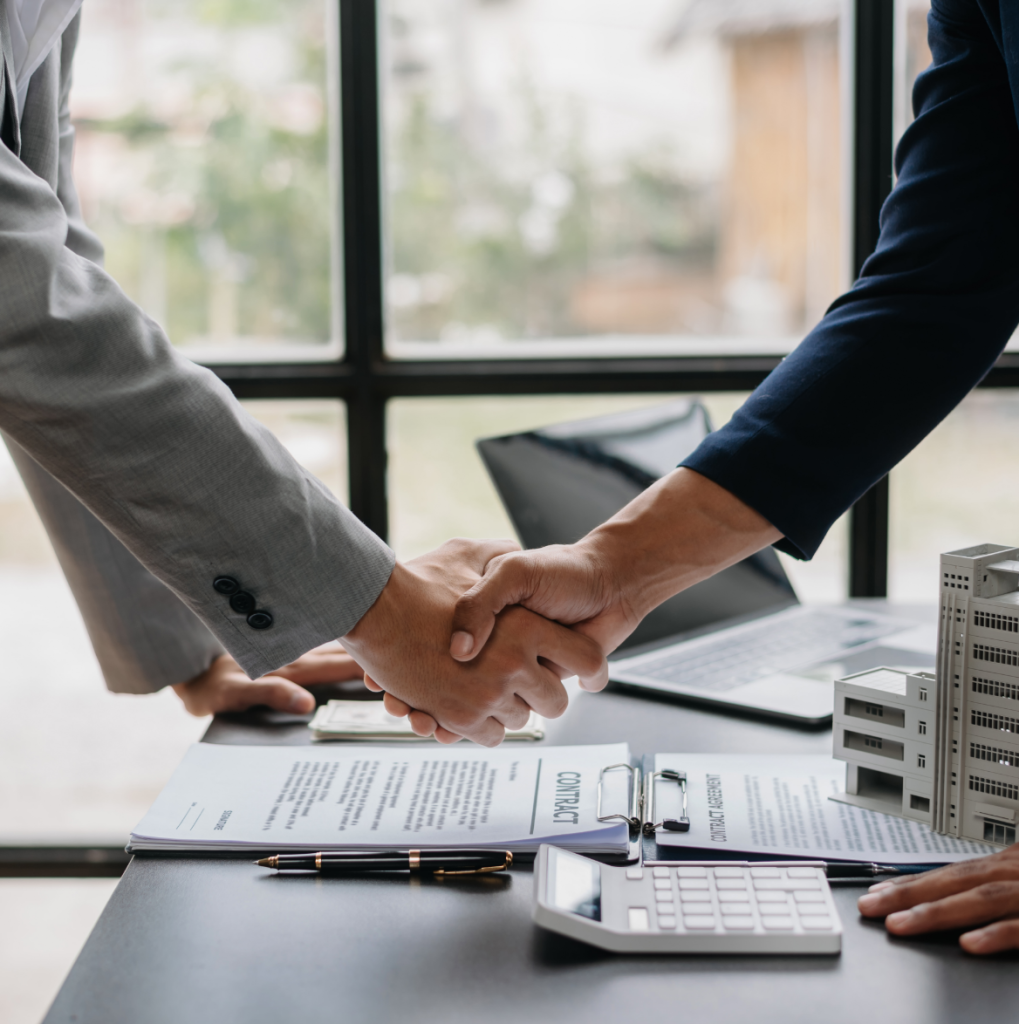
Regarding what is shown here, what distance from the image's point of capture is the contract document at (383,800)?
29.9 inches

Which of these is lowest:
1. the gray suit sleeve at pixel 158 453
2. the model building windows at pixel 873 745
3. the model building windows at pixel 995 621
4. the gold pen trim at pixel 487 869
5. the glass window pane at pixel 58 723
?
the glass window pane at pixel 58 723

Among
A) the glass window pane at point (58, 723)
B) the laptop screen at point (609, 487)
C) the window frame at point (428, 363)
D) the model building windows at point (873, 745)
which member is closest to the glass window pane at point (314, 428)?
the window frame at point (428, 363)

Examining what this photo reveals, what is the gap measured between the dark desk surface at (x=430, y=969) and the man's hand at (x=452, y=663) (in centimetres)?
28

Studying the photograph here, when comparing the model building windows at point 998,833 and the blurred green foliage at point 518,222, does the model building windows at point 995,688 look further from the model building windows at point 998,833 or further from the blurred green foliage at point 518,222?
the blurred green foliage at point 518,222

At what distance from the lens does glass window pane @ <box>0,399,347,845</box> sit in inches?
77.4

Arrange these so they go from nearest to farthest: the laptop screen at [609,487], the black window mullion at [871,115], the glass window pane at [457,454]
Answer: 1. the laptop screen at [609,487]
2. the black window mullion at [871,115]
3. the glass window pane at [457,454]

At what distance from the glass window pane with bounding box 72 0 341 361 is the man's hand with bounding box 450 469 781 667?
963mm

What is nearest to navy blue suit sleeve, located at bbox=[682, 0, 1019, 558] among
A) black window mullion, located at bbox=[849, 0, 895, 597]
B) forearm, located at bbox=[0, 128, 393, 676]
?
forearm, located at bbox=[0, 128, 393, 676]

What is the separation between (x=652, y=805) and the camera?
811 mm

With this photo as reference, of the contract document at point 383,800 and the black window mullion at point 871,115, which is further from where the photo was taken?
the black window mullion at point 871,115

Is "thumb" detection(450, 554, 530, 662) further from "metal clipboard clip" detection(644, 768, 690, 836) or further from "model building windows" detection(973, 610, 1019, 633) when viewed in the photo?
"model building windows" detection(973, 610, 1019, 633)

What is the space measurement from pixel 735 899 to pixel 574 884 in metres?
0.10

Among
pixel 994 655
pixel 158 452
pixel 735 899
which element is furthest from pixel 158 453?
pixel 994 655

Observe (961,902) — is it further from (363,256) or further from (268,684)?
(363,256)
